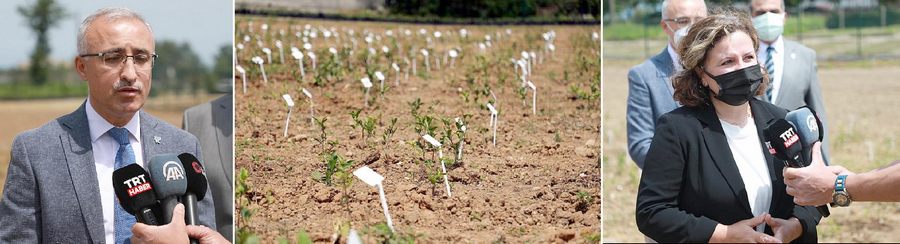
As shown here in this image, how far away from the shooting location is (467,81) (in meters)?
4.62

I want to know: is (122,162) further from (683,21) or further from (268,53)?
(683,21)

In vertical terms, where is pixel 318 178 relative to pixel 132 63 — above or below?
below

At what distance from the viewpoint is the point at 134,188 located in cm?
324

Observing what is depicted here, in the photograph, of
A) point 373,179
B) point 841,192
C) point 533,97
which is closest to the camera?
point 841,192

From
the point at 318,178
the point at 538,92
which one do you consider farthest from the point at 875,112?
the point at 318,178

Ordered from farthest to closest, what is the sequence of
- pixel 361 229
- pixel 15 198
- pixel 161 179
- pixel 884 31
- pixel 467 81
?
1. pixel 884 31
2. pixel 467 81
3. pixel 361 229
4. pixel 15 198
5. pixel 161 179

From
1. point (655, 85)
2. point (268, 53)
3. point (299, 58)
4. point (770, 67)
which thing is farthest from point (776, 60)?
point (268, 53)

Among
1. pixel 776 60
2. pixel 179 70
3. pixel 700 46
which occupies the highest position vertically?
pixel 700 46

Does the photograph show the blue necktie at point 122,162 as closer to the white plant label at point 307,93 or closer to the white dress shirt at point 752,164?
the white plant label at point 307,93

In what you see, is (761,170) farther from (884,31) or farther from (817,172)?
(884,31)

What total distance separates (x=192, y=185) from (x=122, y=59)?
525 millimetres

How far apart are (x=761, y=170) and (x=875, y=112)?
12.1 metres

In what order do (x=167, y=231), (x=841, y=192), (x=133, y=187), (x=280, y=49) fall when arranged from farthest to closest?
(x=280, y=49) → (x=841, y=192) → (x=167, y=231) → (x=133, y=187)

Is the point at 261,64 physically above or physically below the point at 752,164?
above
